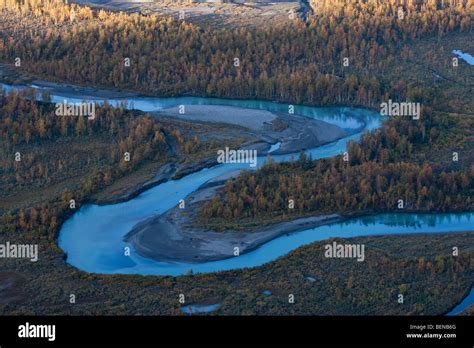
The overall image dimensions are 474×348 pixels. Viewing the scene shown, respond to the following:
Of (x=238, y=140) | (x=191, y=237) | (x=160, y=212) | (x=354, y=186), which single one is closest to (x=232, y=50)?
(x=238, y=140)

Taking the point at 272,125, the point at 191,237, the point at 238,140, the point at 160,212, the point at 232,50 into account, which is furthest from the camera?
the point at 232,50

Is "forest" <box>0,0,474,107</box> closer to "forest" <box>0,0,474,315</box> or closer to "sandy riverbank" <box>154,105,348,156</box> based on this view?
"forest" <box>0,0,474,315</box>

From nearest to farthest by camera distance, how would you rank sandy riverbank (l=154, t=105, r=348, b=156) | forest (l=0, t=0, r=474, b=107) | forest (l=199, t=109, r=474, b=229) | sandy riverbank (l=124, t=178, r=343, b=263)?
sandy riverbank (l=124, t=178, r=343, b=263)
forest (l=199, t=109, r=474, b=229)
sandy riverbank (l=154, t=105, r=348, b=156)
forest (l=0, t=0, r=474, b=107)

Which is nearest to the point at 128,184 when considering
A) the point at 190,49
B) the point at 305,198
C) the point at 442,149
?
the point at 305,198

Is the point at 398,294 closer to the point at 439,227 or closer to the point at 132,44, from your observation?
the point at 439,227

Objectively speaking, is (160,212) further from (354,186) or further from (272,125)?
(272,125)

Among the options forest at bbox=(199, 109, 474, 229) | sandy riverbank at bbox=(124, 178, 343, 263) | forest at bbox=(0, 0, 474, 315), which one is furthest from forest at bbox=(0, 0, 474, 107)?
sandy riverbank at bbox=(124, 178, 343, 263)

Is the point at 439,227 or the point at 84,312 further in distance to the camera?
the point at 439,227

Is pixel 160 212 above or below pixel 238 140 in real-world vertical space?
below

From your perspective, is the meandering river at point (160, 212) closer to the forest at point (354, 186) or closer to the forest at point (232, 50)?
the forest at point (354, 186)

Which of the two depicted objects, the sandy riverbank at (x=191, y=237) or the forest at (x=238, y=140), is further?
the sandy riverbank at (x=191, y=237)

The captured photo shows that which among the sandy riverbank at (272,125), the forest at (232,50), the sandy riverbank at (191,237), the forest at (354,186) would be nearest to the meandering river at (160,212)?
the sandy riverbank at (191,237)
